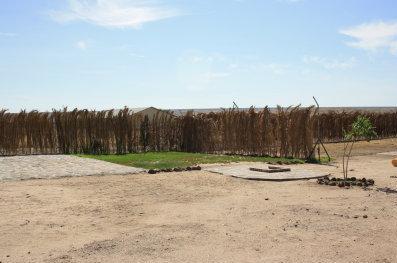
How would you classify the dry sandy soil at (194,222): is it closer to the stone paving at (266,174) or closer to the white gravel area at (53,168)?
the stone paving at (266,174)

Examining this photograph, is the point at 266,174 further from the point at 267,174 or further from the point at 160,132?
the point at 160,132

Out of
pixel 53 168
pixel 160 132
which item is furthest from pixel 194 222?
pixel 160 132

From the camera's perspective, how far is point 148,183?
11.8 m

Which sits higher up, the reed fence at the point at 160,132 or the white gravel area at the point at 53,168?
the reed fence at the point at 160,132

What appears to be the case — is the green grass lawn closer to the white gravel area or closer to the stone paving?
the white gravel area

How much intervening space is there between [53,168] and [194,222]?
321 inches

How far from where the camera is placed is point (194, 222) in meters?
7.57

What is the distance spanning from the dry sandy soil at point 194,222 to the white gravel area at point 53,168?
128cm

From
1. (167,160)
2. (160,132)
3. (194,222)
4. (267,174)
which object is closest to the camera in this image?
(194,222)

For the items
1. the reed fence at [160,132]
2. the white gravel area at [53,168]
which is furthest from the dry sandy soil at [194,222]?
the reed fence at [160,132]

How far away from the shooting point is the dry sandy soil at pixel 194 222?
593cm

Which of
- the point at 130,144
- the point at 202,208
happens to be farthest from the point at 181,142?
the point at 202,208

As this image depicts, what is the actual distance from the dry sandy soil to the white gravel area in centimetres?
128

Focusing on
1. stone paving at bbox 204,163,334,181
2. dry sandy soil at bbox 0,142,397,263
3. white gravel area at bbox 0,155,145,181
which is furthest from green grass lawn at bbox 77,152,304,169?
dry sandy soil at bbox 0,142,397,263
